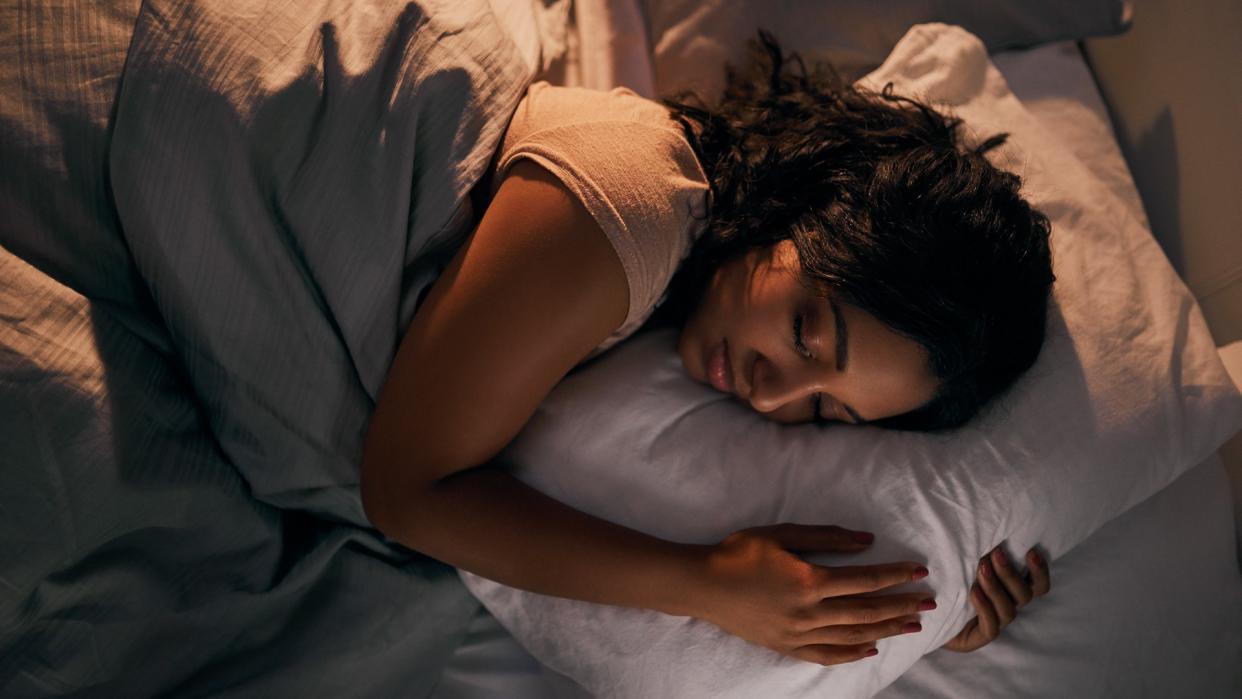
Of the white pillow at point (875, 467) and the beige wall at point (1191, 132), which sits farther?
the beige wall at point (1191, 132)

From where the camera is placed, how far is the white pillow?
3.13ft

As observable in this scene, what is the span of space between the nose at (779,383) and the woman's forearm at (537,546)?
18 cm

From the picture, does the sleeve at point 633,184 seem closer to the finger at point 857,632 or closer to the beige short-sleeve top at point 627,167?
the beige short-sleeve top at point 627,167

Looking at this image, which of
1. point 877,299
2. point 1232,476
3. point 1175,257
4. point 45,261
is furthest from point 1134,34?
point 45,261

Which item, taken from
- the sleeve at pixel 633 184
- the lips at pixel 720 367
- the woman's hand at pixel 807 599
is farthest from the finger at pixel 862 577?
the sleeve at pixel 633 184

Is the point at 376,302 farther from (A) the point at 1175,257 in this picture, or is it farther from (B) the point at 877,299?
(A) the point at 1175,257

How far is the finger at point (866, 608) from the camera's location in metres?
0.90

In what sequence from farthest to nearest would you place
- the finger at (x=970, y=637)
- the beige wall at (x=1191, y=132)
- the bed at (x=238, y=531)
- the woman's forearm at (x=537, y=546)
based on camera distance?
the beige wall at (x=1191, y=132)
the finger at (x=970, y=637)
the woman's forearm at (x=537, y=546)
the bed at (x=238, y=531)

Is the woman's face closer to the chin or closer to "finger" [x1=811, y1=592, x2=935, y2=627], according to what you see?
the chin

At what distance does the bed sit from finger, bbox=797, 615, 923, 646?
198 mm

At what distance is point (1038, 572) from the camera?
1.03m

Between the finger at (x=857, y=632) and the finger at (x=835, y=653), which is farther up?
the finger at (x=857, y=632)

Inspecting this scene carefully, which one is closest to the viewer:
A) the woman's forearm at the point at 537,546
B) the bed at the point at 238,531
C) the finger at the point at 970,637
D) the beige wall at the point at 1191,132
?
the bed at the point at 238,531

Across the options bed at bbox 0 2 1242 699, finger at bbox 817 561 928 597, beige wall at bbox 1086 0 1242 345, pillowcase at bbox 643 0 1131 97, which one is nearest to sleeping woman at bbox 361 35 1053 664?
finger at bbox 817 561 928 597
